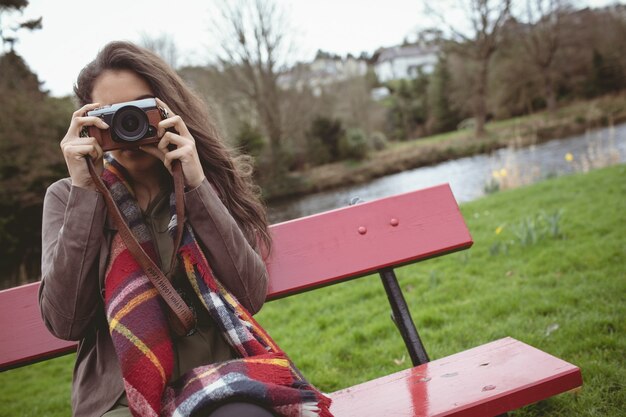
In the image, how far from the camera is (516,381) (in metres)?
1.42

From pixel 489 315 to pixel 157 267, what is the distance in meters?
2.37

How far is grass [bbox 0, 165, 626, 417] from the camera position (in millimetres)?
2449

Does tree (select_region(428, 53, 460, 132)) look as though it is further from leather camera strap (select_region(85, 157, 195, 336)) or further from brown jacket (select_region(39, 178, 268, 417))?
leather camera strap (select_region(85, 157, 195, 336))

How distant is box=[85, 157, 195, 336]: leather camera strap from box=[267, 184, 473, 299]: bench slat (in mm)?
504

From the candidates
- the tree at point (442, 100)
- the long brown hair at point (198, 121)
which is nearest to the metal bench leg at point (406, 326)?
the long brown hair at point (198, 121)

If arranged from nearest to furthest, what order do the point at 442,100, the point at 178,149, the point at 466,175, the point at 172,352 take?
the point at 172,352 < the point at 178,149 < the point at 466,175 < the point at 442,100

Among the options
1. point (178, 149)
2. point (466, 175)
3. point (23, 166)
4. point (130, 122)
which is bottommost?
point (466, 175)

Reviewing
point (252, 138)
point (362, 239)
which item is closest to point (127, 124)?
point (362, 239)

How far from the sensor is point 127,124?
1.38 m

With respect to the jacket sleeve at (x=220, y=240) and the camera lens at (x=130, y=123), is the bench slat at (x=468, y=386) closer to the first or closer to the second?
the jacket sleeve at (x=220, y=240)

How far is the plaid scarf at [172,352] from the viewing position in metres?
1.15

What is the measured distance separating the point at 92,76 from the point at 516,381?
1612 mm

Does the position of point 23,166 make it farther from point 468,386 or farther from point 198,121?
point 468,386

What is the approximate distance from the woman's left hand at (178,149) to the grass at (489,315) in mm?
1696
